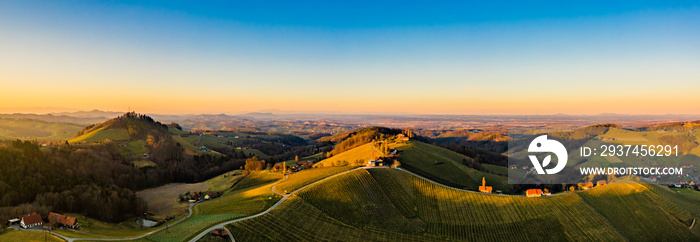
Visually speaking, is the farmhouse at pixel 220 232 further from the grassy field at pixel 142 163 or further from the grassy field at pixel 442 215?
the grassy field at pixel 142 163

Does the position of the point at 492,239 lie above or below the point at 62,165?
below

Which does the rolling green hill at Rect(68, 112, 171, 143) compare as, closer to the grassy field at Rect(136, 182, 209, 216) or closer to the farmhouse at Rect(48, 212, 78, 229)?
the grassy field at Rect(136, 182, 209, 216)

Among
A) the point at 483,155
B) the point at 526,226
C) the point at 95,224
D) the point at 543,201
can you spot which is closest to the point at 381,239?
the point at 526,226

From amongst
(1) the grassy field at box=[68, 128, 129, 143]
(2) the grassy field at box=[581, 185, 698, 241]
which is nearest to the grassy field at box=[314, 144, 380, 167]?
(2) the grassy field at box=[581, 185, 698, 241]

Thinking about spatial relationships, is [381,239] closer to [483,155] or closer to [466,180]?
[466,180]

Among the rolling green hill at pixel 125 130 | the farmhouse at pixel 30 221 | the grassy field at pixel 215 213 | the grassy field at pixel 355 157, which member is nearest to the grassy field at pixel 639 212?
the grassy field at pixel 355 157

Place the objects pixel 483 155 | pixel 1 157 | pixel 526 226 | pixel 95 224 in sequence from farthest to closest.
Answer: pixel 483 155
pixel 1 157
pixel 526 226
pixel 95 224

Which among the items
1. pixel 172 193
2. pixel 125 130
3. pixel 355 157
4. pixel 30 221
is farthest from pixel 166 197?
A: pixel 125 130
